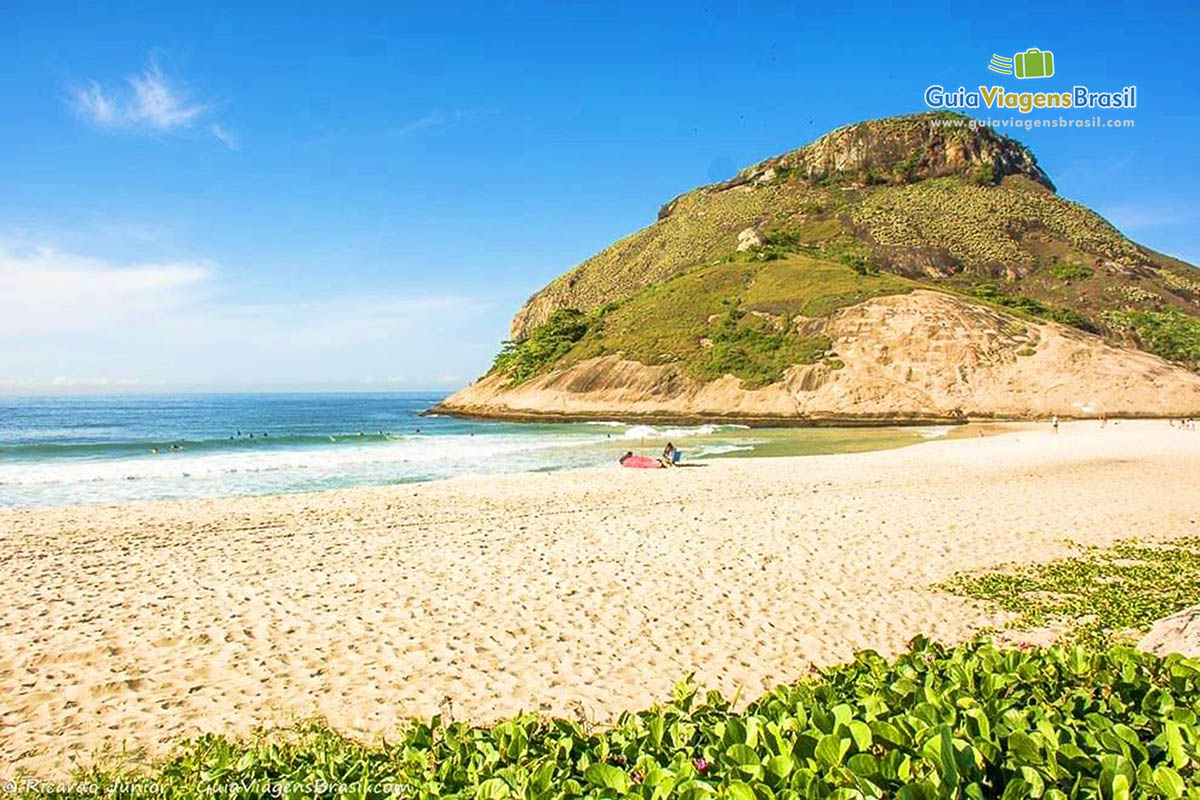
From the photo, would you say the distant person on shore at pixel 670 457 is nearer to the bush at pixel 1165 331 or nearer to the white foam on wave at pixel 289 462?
the white foam on wave at pixel 289 462

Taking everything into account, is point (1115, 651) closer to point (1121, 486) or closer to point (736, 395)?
point (1121, 486)

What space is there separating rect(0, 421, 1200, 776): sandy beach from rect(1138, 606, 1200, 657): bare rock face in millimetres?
3427

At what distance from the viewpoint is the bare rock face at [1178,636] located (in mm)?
4926

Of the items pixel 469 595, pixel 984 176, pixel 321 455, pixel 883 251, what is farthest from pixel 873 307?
pixel 469 595

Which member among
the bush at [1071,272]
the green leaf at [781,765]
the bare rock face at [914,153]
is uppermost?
the bare rock face at [914,153]

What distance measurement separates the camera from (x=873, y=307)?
71.1 m

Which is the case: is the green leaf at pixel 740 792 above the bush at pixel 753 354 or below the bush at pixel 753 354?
below

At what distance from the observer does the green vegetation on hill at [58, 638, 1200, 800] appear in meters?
2.55

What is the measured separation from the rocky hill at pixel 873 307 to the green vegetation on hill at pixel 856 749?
6045 centimetres

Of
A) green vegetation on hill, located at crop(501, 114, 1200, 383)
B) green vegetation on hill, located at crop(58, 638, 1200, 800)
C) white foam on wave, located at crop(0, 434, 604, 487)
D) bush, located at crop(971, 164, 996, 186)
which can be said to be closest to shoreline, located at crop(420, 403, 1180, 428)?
green vegetation on hill, located at crop(501, 114, 1200, 383)

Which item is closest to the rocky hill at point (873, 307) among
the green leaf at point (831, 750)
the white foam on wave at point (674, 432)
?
the white foam on wave at point (674, 432)

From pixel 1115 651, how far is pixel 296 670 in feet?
25.4

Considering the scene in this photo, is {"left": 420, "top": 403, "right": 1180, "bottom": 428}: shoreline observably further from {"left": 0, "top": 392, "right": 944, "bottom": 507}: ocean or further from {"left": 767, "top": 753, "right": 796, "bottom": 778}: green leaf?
{"left": 767, "top": 753, "right": 796, "bottom": 778}: green leaf

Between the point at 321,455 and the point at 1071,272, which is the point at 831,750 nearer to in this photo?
the point at 321,455
